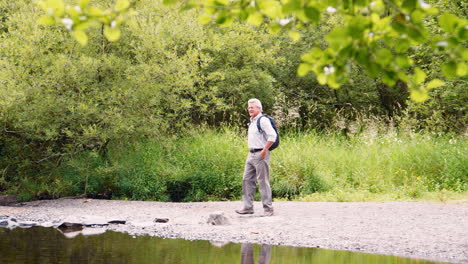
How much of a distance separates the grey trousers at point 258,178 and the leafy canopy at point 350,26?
6717mm

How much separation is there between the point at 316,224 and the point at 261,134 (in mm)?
1725

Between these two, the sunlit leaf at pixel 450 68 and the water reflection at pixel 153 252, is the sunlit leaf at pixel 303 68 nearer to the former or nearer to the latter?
the sunlit leaf at pixel 450 68

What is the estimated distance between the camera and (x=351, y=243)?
7.13m

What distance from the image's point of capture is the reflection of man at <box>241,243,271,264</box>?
6262mm

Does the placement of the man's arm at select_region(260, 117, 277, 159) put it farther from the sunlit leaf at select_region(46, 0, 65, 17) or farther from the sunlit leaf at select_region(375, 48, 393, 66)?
the sunlit leaf at select_region(46, 0, 65, 17)

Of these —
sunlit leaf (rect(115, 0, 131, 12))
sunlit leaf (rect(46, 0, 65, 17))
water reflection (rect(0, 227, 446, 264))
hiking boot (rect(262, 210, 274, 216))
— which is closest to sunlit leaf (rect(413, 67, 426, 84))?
sunlit leaf (rect(115, 0, 131, 12))

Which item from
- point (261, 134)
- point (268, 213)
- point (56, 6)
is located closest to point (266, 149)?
point (261, 134)

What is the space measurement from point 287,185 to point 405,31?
10.6 metres

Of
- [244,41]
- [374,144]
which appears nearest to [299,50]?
[244,41]

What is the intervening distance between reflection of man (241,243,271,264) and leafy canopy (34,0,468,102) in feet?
13.9

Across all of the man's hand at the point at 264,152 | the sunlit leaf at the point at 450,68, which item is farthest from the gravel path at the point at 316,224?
the sunlit leaf at the point at 450,68

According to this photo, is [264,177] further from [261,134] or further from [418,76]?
[418,76]

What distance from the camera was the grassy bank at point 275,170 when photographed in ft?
40.7

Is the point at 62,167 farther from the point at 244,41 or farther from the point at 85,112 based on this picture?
the point at 244,41
